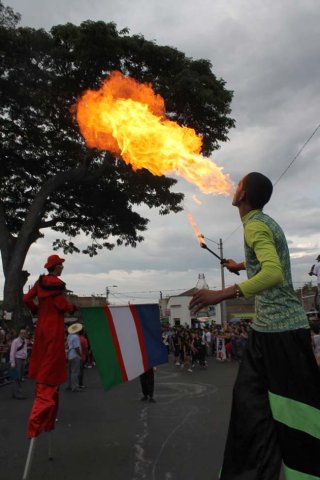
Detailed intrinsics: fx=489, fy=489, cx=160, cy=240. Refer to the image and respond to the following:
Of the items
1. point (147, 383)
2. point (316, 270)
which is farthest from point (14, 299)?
point (316, 270)

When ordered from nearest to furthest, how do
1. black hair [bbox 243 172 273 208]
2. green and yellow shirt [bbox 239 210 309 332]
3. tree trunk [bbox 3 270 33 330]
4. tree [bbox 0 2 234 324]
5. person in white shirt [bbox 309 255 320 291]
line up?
green and yellow shirt [bbox 239 210 309 332] → black hair [bbox 243 172 273 208] → person in white shirt [bbox 309 255 320 291] → tree [bbox 0 2 234 324] → tree trunk [bbox 3 270 33 330]

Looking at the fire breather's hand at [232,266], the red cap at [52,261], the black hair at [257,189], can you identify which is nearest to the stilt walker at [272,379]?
the black hair at [257,189]

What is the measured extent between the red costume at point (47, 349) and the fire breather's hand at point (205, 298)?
206 centimetres

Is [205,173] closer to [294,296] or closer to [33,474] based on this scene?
[294,296]

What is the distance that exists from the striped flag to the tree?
38.2 ft

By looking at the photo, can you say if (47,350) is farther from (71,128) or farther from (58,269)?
(71,128)

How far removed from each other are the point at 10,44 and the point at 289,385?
809 inches

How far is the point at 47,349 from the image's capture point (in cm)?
448

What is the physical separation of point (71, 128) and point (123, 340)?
58.3 feet

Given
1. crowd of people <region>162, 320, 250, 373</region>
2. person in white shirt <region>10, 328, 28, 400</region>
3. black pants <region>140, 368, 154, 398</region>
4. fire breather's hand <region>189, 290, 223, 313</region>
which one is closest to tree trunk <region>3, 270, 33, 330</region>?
crowd of people <region>162, 320, 250, 373</region>

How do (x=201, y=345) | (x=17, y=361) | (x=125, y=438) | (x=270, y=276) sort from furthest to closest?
1. (x=201, y=345)
2. (x=17, y=361)
3. (x=125, y=438)
4. (x=270, y=276)

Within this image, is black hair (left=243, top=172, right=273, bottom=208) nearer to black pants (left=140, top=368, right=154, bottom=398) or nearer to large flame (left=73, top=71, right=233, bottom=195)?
large flame (left=73, top=71, right=233, bottom=195)

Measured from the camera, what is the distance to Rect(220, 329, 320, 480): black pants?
107 inches

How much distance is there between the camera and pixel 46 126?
22.2 metres
